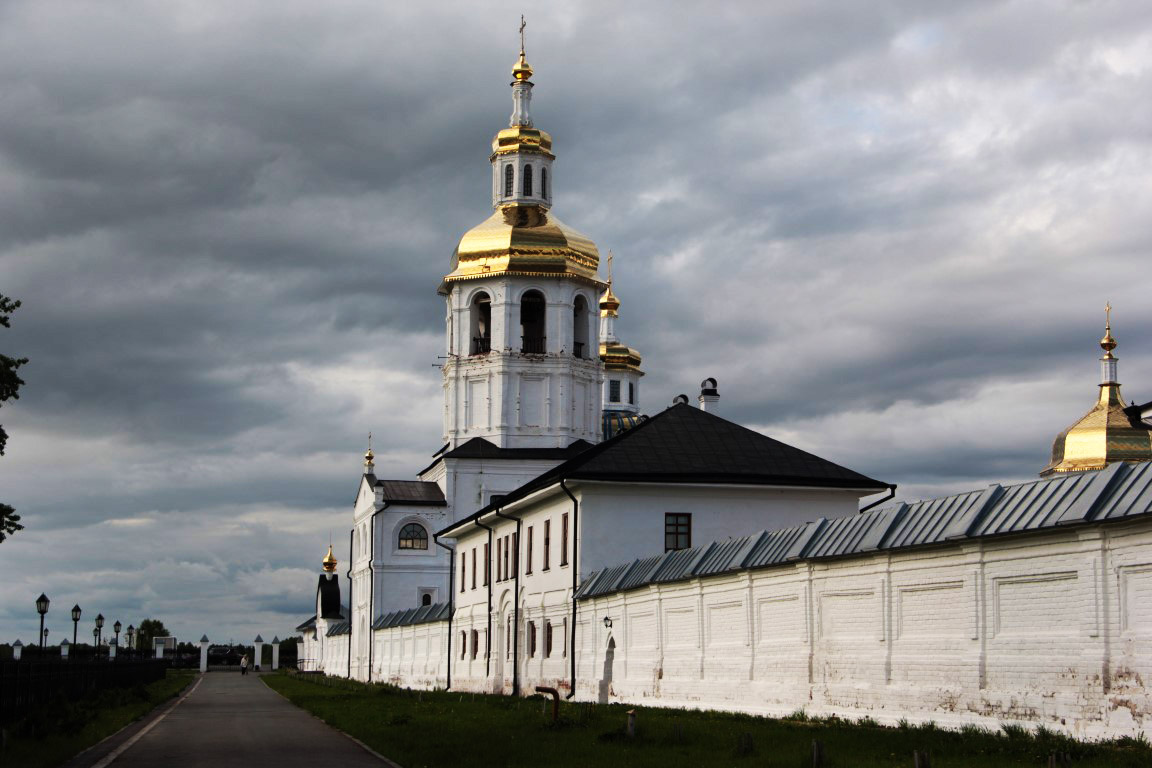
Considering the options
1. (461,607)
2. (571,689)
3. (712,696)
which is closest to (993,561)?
(712,696)

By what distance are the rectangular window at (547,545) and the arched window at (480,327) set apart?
24.0 meters

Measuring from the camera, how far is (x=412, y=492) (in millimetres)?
65062

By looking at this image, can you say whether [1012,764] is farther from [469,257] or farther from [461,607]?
[469,257]

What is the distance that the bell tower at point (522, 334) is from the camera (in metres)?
59.3

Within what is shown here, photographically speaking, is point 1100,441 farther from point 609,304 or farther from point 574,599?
point 574,599

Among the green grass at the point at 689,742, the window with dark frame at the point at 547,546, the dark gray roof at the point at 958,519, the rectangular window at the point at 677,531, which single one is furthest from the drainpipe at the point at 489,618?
the dark gray roof at the point at 958,519

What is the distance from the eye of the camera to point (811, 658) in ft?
65.2

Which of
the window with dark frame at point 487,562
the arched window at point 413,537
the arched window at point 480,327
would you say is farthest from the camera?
the arched window at point 413,537

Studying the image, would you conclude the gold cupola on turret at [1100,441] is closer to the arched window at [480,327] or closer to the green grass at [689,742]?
the arched window at [480,327]

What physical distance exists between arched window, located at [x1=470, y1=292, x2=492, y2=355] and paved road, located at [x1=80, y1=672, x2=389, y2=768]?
29015mm

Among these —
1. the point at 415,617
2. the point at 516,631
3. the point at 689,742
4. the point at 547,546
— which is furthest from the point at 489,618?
the point at 689,742

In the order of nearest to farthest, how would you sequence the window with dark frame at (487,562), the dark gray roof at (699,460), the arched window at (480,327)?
the dark gray roof at (699,460) → the window with dark frame at (487,562) → the arched window at (480,327)

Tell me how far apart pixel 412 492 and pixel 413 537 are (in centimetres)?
199

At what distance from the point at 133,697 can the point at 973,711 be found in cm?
2656
